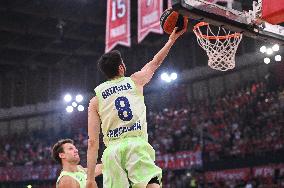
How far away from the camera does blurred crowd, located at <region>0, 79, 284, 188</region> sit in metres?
14.5

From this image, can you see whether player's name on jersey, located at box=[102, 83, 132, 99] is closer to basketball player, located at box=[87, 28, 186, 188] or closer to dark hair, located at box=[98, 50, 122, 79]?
basketball player, located at box=[87, 28, 186, 188]

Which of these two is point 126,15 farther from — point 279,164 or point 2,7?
point 2,7

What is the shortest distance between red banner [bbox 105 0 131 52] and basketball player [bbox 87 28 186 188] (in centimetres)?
708

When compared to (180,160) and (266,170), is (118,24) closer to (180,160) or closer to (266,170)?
(266,170)

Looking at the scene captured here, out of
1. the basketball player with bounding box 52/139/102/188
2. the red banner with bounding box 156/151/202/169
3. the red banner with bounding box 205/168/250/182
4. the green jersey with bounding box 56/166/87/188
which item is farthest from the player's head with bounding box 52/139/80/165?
the red banner with bounding box 156/151/202/169

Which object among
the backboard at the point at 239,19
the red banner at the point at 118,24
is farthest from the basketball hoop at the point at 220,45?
the red banner at the point at 118,24

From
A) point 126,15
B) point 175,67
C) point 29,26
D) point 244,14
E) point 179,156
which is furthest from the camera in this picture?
point 175,67

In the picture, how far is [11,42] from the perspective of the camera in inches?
830

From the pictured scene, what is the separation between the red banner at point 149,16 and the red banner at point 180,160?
21.8 ft

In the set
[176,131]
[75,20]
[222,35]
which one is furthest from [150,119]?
[222,35]

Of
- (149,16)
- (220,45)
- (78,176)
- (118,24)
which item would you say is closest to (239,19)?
(220,45)

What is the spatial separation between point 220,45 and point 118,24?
463 cm

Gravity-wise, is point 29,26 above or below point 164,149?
above

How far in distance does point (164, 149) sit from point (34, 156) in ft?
24.6
